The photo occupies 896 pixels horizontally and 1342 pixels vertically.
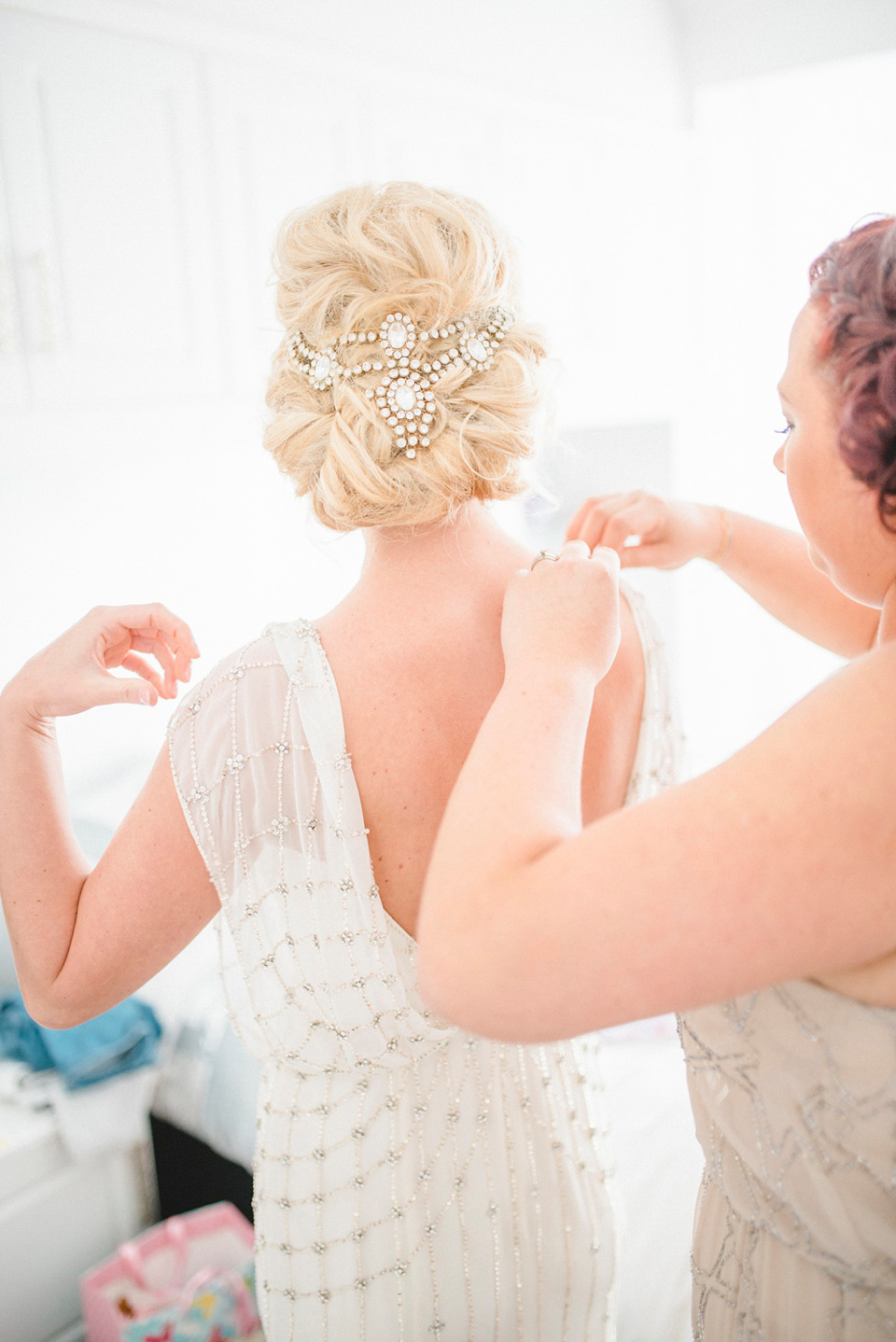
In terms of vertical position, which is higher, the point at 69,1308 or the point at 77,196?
the point at 77,196

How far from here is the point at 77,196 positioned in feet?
5.57

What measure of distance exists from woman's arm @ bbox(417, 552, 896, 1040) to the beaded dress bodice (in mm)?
163

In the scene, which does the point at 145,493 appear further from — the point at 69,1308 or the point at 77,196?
the point at 69,1308

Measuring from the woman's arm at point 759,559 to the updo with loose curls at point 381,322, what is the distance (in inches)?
10.5

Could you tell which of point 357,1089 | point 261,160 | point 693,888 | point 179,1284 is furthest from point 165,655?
point 179,1284

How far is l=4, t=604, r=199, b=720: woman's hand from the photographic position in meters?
1.00

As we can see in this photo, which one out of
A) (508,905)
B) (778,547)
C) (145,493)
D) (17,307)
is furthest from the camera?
(145,493)

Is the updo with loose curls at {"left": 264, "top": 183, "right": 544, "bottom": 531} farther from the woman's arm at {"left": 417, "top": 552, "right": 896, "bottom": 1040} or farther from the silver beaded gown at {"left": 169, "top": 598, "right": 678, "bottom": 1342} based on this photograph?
the woman's arm at {"left": 417, "top": 552, "right": 896, "bottom": 1040}

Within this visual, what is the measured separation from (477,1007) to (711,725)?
2973 millimetres

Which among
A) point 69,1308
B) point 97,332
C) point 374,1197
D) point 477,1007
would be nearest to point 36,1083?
point 69,1308

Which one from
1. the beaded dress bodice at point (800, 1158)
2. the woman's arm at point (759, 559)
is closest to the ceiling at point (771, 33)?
the woman's arm at point (759, 559)

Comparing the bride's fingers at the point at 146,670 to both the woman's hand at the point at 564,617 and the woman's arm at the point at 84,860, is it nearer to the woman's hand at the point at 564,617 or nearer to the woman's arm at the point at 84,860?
the woman's arm at the point at 84,860

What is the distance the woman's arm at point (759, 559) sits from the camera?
125 centimetres

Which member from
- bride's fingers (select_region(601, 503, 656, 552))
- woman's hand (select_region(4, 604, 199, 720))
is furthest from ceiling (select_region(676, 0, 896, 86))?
woman's hand (select_region(4, 604, 199, 720))
